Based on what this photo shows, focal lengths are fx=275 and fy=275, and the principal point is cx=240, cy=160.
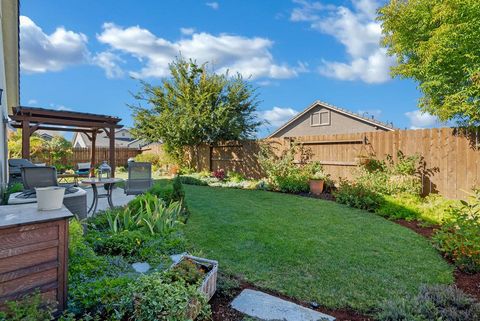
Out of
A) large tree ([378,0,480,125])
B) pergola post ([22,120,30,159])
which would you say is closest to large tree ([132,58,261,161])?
pergola post ([22,120,30,159])

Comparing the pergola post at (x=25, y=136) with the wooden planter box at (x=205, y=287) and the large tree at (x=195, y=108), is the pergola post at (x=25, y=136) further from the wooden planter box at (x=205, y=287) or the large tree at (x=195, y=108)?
the wooden planter box at (x=205, y=287)

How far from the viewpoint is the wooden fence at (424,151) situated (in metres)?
6.18

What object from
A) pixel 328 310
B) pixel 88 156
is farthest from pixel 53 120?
pixel 328 310

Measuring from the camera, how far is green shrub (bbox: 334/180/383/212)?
6.10m

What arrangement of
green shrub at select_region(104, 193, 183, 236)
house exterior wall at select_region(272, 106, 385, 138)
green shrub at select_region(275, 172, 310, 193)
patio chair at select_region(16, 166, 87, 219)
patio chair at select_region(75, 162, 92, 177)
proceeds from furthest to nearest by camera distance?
house exterior wall at select_region(272, 106, 385, 138), patio chair at select_region(75, 162, 92, 177), green shrub at select_region(275, 172, 310, 193), patio chair at select_region(16, 166, 87, 219), green shrub at select_region(104, 193, 183, 236)

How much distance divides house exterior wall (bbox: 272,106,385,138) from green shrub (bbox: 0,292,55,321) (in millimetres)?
17759

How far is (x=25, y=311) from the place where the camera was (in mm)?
1628

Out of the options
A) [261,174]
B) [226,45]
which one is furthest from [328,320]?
[226,45]

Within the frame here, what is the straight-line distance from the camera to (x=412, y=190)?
6535 millimetres

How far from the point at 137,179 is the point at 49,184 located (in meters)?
2.06

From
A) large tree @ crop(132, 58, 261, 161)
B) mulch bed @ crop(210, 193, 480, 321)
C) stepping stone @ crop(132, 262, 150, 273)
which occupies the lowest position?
mulch bed @ crop(210, 193, 480, 321)

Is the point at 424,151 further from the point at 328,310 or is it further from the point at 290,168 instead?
the point at 328,310

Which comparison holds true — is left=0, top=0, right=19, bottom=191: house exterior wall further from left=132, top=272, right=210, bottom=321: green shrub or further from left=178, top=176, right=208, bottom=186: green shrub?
left=178, top=176, right=208, bottom=186: green shrub

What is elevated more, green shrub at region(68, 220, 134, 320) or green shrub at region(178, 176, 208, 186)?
green shrub at region(178, 176, 208, 186)
